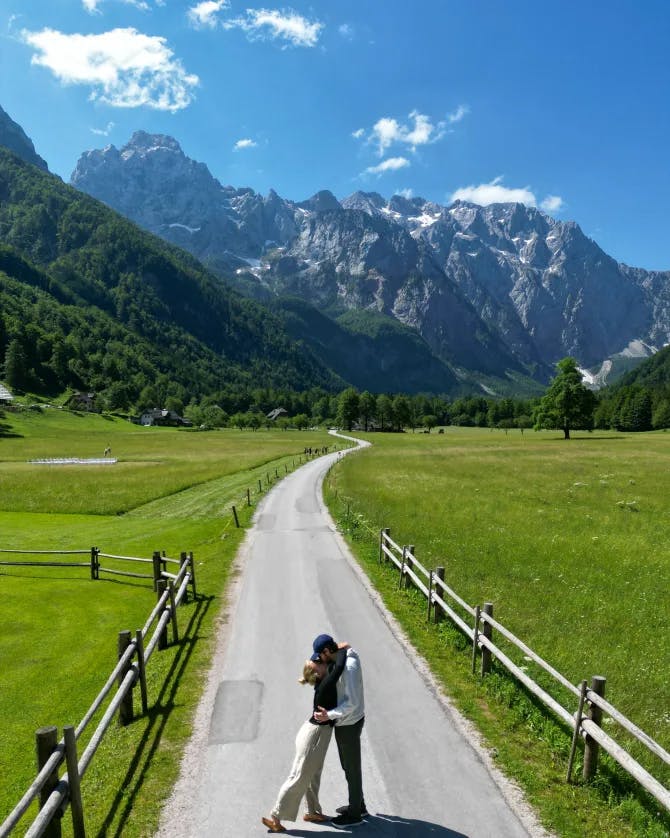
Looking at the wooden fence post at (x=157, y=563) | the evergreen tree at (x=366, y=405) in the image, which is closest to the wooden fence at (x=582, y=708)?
the wooden fence post at (x=157, y=563)

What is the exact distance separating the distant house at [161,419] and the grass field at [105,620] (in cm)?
13051

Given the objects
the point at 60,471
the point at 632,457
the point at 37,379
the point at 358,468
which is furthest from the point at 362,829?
the point at 37,379

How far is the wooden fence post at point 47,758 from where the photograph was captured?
682cm

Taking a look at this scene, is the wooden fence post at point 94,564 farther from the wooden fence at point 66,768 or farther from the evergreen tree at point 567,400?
the evergreen tree at point 567,400

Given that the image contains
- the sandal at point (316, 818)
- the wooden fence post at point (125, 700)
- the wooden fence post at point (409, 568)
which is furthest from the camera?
the wooden fence post at point (409, 568)

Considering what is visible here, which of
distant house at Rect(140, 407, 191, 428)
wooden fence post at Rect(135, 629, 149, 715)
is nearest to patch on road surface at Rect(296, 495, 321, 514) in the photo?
wooden fence post at Rect(135, 629, 149, 715)

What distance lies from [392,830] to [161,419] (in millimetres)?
189768

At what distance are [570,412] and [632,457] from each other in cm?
3879

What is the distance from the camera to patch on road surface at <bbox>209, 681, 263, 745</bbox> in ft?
33.4

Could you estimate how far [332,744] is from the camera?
33.7 feet

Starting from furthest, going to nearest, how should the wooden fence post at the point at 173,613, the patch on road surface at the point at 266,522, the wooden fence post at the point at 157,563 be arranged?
the patch on road surface at the point at 266,522
the wooden fence post at the point at 157,563
the wooden fence post at the point at 173,613

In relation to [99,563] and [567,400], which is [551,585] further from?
[567,400]

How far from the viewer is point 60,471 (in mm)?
58500

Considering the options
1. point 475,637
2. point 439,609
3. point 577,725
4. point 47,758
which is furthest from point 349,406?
point 47,758
